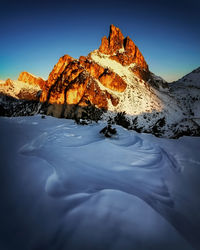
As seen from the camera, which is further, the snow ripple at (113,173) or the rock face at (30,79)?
the rock face at (30,79)

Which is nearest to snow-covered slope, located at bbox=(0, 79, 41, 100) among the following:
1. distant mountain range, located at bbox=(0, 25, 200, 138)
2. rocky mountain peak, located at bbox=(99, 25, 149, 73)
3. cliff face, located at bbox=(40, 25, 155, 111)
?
distant mountain range, located at bbox=(0, 25, 200, 138)

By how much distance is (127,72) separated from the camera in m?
44.5

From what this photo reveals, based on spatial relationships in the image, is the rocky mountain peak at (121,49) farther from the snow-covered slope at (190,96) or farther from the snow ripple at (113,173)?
the snow ripple at (113,173)

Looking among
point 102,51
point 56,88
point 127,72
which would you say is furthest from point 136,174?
point 102,51

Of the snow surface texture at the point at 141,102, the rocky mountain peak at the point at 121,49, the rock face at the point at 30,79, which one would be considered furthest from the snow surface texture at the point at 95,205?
the rock face at the point at 30,79

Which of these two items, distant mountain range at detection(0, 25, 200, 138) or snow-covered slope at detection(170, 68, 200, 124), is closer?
distant mountain range at detection(0, 25, 200, 138)

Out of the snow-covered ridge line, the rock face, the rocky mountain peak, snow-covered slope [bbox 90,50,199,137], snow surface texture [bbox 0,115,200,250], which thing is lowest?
snow surface texture [bbox 0,115,200,250]

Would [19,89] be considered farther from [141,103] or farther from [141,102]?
[141,103]

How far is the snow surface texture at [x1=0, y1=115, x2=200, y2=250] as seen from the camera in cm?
76

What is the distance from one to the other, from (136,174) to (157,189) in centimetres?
33

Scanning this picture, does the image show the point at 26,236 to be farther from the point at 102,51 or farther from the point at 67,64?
the point at 102,51

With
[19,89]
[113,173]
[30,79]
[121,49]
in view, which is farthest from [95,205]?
[30,79]

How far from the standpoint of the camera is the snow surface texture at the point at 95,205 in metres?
0.76

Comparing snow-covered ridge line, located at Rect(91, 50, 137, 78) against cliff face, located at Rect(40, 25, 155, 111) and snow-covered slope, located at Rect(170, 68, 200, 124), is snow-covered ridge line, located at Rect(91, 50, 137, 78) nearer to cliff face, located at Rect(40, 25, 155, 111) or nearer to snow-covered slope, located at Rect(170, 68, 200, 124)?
cliff face, located at Rect(40, 25, 155, 111)
